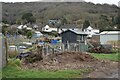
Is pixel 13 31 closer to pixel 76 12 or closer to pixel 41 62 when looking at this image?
pixel 41 62

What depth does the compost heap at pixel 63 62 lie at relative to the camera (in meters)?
23.0

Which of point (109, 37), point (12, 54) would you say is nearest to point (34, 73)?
point (12, 54)

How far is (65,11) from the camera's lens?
475 ft

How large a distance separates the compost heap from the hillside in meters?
89.5

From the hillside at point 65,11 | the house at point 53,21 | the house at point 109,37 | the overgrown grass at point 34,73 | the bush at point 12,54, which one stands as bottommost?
the overgrown grass at point 34,73

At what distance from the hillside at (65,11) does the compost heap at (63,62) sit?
293 ft

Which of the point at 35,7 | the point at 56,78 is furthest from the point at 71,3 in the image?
the point at 56,78

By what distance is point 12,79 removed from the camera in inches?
624

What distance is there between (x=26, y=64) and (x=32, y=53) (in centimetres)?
225

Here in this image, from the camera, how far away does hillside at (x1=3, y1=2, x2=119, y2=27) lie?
12900 centimetres

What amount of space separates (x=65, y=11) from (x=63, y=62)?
11994 centimetres

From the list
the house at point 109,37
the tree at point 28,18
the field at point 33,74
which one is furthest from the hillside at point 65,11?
the field at point 33,74

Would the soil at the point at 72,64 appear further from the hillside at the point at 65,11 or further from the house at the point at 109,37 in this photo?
the hillside at the point at 65,11

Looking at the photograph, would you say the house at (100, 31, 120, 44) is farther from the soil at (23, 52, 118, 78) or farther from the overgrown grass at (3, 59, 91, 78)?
the overgrown grass at (3, 59, 91, 78)
